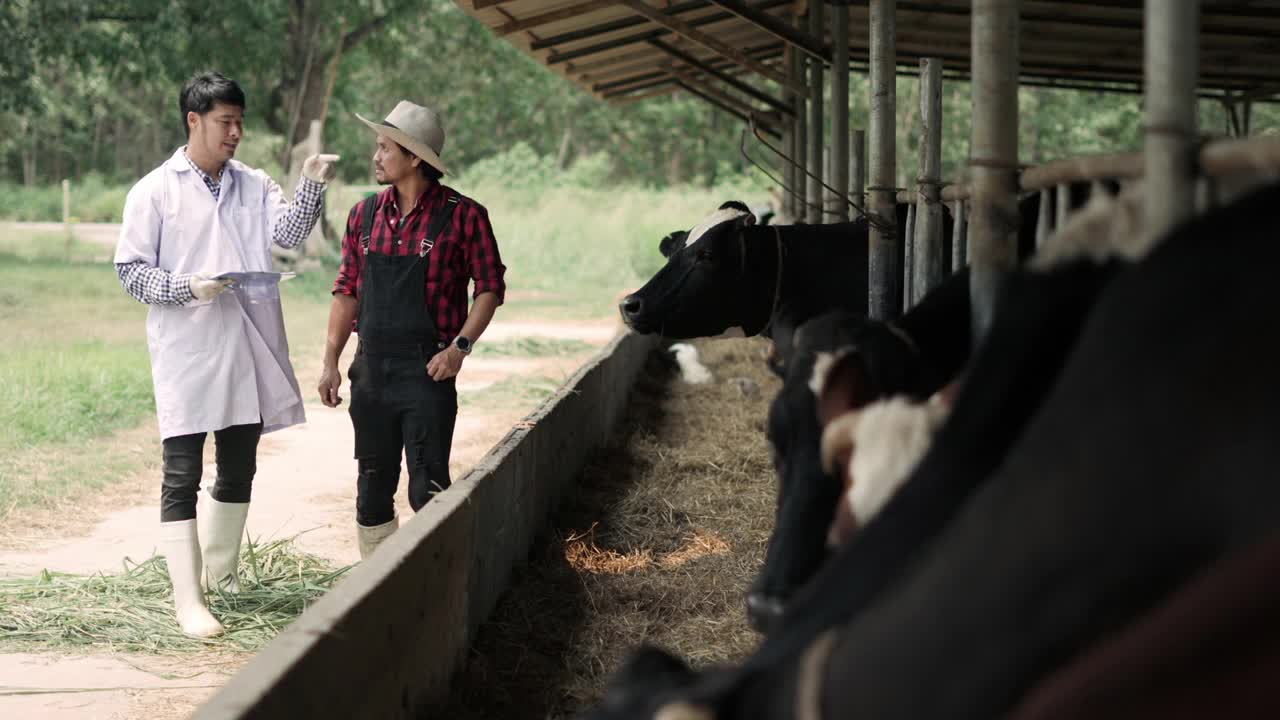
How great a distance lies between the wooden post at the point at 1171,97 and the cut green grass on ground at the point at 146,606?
11.0 feet

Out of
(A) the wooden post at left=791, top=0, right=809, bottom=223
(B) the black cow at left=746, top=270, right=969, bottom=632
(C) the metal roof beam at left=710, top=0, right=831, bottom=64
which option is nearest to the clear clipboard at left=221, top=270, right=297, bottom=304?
(C) the metal roof beam at left=710, top=0, right=831, bottom=64

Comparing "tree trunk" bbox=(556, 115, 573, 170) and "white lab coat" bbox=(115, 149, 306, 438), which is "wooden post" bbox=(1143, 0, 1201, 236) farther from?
"tree trunk" bbox=(556, 115, 573, 170)

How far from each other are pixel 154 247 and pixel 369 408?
88cm

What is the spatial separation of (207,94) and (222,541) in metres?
1.54

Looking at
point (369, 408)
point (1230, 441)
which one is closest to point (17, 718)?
point (369, 408)

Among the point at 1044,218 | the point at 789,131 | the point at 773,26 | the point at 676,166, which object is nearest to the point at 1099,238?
the point at 1044,218

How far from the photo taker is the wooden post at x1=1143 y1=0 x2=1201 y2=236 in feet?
5.94

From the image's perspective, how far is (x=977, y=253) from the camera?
2693mm

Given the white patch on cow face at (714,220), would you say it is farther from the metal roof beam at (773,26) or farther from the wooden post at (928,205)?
the wooden post at (928,205)

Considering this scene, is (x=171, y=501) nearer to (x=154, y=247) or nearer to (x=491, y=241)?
(x=154, y=247)

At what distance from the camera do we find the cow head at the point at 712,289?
5391 millimetres

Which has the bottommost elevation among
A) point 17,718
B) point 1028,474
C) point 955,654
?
point 17,718

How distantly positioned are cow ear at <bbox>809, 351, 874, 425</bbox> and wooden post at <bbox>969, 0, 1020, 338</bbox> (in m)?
0.77

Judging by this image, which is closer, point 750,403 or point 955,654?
point 955,654
